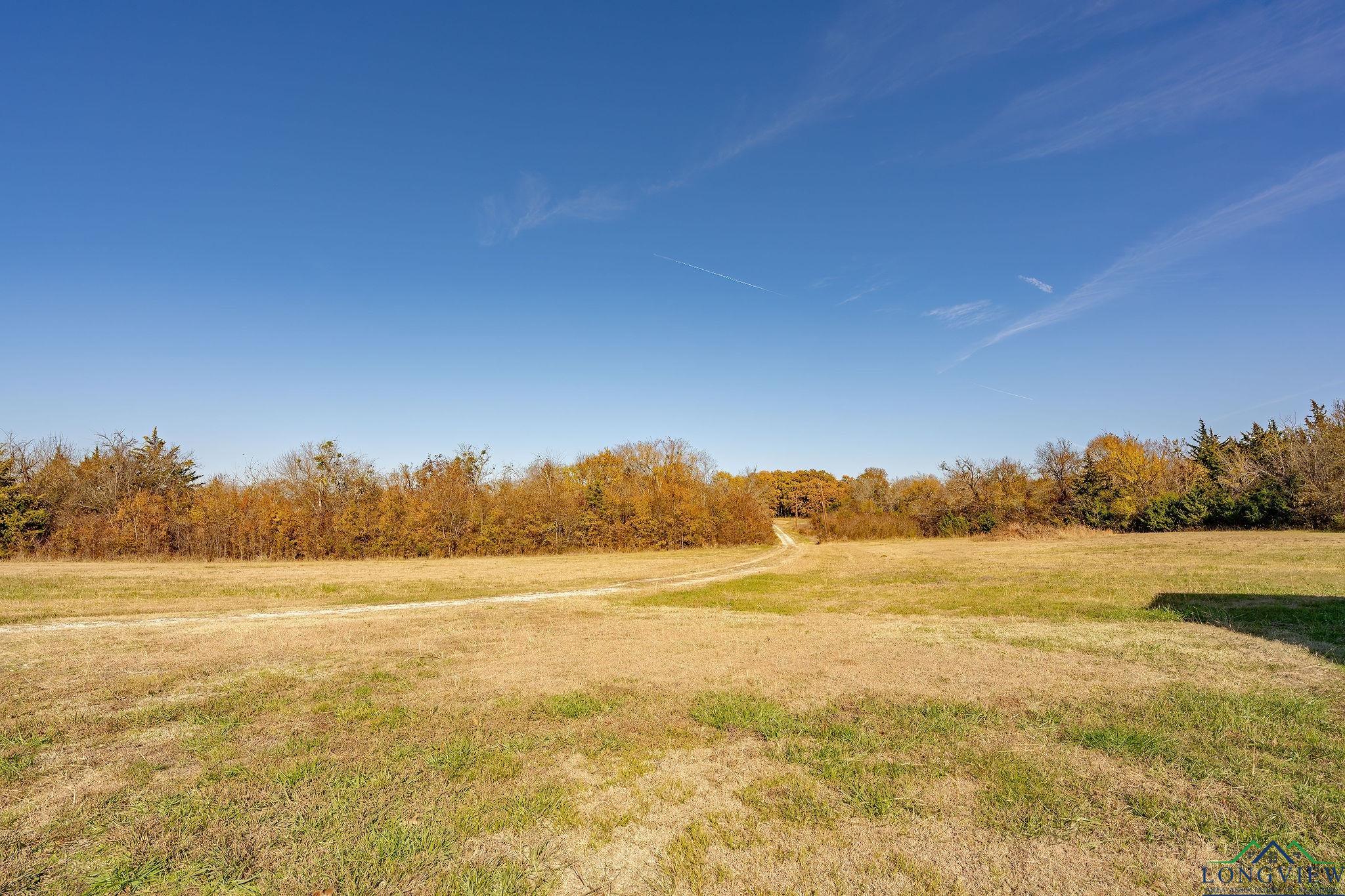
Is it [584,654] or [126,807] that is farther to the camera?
[584,654]

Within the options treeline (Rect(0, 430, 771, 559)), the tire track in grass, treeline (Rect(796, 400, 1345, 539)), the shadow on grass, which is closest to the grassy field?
the shadow on grass

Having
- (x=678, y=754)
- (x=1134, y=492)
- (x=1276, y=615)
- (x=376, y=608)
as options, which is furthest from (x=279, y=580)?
(x=1134, y=492)

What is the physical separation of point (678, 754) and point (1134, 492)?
5021 centimetres

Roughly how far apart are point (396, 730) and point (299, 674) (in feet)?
10.00

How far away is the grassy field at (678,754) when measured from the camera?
3.11 metres

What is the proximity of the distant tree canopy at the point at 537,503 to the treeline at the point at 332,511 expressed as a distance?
0.08 metres

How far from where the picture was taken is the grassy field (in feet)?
10.2

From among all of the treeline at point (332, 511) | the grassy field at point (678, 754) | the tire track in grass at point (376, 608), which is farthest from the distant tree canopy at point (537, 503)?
the grassy field at point (678, 754)

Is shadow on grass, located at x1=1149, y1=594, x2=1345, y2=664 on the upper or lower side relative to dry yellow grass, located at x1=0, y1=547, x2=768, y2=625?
lower

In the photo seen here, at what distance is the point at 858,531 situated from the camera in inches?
1815

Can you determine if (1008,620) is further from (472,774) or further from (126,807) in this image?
(126,807)

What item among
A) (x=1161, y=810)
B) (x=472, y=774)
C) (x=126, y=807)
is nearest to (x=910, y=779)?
(x=1161, y=810)

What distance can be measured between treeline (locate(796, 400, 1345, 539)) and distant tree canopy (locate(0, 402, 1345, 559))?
0.38ft

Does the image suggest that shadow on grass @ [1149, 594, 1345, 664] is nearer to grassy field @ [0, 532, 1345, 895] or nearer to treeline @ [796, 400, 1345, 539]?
grassy field @ [0, 532, 1345, 895]
